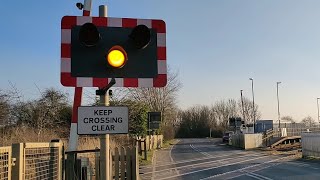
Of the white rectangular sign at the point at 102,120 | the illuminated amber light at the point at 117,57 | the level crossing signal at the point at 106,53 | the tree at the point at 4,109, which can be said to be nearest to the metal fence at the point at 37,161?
the white rectangular sign at the point at 102,120

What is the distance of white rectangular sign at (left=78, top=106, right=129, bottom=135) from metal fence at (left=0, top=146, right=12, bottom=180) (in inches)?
31.0

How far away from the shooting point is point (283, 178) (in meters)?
19.8

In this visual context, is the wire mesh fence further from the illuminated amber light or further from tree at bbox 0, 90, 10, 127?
tree at bbox 0, 90, 10, 127

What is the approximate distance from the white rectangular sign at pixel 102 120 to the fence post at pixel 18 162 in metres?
0.79

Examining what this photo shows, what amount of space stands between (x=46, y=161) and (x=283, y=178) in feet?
50.0

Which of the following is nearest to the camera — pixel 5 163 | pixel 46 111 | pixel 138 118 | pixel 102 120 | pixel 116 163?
pixel 5 163

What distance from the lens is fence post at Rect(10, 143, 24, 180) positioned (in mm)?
5205

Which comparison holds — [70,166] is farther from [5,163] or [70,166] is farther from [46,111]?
[46,111]

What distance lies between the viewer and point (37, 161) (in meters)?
6.02

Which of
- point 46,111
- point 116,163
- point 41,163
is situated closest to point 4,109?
point 46,111

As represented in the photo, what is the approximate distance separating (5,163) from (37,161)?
111cm

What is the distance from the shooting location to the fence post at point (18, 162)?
5.20 m

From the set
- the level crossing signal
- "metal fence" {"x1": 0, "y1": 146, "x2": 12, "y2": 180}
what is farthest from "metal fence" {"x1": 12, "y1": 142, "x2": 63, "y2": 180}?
the level crossing signal

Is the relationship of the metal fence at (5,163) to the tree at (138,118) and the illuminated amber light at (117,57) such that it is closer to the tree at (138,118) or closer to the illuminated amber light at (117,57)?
the illuminated amber light at (117,57)
